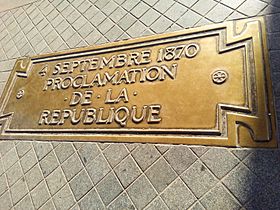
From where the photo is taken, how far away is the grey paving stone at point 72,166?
231 centimetres

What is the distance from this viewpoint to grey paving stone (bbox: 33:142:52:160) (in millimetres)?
2537

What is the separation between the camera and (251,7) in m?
2.50

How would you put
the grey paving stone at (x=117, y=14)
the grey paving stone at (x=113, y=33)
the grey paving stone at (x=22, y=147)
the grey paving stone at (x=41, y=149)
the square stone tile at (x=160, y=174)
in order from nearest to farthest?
1. the square stone tile at (x=160, y=174)
2. the grey paving stone at (x=41, y=149)
3. the grey paving stone at (x=22, y=147)
4. the grey paving stone at (x=113, y=33)
5. the grey paving stone at (x=117, y=14)

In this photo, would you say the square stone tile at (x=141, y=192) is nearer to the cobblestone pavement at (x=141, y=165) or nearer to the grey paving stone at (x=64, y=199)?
the cobblestone pavement at (x=141, y=165)

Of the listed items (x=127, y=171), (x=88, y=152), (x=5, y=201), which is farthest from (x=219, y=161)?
(x=5, y=201)

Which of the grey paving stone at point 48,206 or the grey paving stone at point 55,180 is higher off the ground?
the grey paving stone at point 55,180

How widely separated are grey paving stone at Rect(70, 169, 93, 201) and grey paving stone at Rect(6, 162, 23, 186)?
0.55m

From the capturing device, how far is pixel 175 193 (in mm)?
1923

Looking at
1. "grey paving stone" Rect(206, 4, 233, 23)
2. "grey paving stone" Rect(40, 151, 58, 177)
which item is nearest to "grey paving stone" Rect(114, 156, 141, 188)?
"grey paving stone" Rect(40, 151, 58, 177)

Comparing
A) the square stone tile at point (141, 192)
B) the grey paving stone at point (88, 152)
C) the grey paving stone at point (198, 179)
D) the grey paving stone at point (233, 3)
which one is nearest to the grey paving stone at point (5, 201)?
the grey paving stone at point (88, 152)

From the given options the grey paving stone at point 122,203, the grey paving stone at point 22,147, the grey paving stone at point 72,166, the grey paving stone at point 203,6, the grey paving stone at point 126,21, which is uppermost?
the grey paving stone at point 126,21

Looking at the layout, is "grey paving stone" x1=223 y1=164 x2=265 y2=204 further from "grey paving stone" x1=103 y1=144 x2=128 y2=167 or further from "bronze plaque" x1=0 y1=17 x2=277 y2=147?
"grey paving stone" x1=103 y1=144 x2=128 y2=167

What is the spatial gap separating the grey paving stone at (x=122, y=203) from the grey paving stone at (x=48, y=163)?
2.14ft

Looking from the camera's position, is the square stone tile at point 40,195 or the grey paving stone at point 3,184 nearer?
the square stone tile at point 40,195
